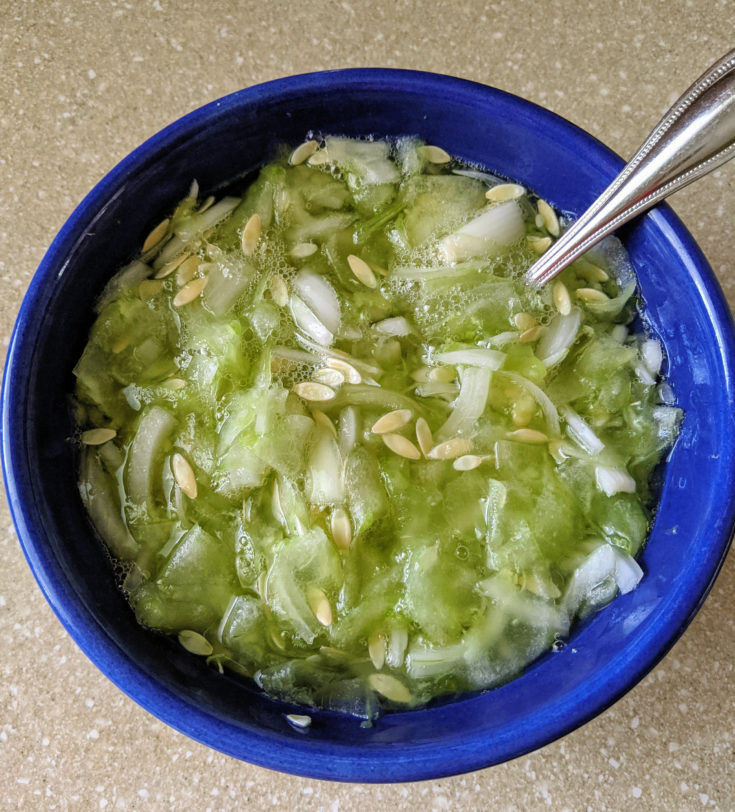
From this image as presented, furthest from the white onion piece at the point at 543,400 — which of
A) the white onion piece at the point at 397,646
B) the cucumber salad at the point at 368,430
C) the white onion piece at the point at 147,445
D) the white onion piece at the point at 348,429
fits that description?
the white onion piece at the point at 147,445

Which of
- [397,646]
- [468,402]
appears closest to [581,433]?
[468,402]

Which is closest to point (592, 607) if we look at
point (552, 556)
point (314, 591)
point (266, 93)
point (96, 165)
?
point (552, 556)

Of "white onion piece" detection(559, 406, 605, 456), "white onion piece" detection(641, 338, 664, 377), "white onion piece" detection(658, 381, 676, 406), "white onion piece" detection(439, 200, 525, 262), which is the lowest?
"white onion piece" detection(559, 406, 605, 456)

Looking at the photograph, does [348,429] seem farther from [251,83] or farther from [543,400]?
[251,83]

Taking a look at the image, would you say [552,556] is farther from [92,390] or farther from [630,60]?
[630,60]

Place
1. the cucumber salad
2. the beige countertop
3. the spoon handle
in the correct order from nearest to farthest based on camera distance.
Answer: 1. the spoon handle
2. the cucumber salad
3. the beige countertop

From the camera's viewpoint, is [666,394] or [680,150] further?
[666,394]

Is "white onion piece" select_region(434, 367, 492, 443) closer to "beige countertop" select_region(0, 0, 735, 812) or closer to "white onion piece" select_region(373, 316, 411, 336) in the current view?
"white onion piece" select_region(373, 316, 411, 336)

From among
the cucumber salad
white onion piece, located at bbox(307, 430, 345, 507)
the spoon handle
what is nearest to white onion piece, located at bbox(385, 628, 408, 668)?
the cucumber salad
